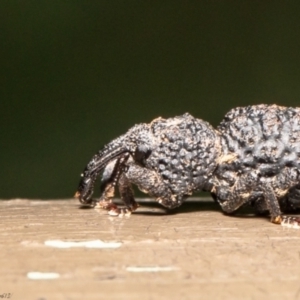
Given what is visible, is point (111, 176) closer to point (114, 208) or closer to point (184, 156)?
point (114, 208)

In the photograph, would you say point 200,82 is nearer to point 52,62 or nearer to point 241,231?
point 52,62

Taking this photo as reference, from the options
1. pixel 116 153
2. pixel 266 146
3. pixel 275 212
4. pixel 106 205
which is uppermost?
pixel 266 146

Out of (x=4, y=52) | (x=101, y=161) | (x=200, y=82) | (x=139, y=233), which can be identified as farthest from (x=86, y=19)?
(x=139, y=233)

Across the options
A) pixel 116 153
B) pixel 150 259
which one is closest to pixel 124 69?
pixel 116 153

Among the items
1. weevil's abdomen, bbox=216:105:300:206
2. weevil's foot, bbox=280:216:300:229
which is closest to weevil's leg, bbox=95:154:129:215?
weevil's abdomen, bbox=216:105:300:206

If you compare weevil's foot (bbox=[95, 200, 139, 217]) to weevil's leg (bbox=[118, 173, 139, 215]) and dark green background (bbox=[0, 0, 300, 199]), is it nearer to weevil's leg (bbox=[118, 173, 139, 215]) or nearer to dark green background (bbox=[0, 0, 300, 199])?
weevil's leg (bbox=[118, 173, 139, 215])

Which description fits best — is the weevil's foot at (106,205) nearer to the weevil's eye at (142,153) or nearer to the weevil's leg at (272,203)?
the weevil's eye at (142,153)

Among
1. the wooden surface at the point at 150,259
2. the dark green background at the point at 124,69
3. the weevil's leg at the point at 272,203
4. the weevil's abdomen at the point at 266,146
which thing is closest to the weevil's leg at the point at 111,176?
the wooden surface at the point at 150,259
